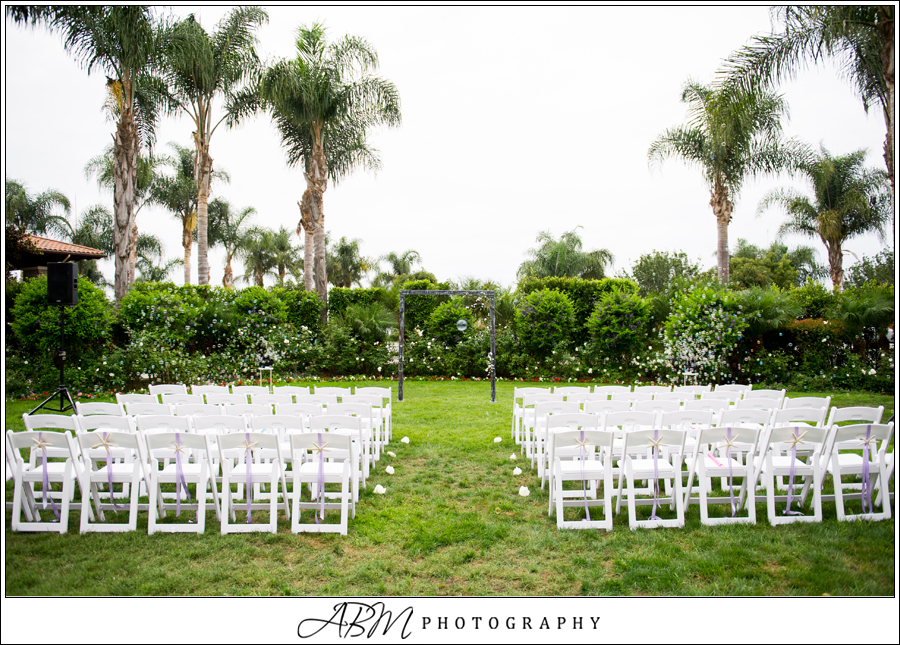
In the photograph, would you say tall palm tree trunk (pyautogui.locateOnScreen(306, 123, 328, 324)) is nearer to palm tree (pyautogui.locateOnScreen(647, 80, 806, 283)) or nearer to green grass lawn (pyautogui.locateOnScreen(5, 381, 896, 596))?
palm tree (pyautogui.locateOnScreen(647, 80, 806, 283))

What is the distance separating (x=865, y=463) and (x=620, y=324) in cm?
1093

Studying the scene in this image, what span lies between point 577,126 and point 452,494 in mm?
19854

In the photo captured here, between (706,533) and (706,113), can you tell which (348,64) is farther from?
(706,533)

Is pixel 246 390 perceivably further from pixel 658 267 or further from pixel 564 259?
pixel 658 267

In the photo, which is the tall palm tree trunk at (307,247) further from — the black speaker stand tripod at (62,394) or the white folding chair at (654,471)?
the white folding chair at (654,471)

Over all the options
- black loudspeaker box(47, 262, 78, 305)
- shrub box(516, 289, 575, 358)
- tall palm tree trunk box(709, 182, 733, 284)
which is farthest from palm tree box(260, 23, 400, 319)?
tall palm tree trunk box(709, 182, 733, 284)

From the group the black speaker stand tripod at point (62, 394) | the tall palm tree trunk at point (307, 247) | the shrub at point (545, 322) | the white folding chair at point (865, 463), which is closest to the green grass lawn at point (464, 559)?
the white folding chair at point (865, 463)

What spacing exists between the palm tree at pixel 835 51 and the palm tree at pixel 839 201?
1107 cm

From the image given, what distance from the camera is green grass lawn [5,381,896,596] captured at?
359 cm

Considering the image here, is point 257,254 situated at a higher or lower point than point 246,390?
higher

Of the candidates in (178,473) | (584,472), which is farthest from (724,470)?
(178,473)

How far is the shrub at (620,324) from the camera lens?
49.7 ft

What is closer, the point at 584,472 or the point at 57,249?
the point at 584,472

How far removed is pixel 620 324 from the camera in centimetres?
1527
